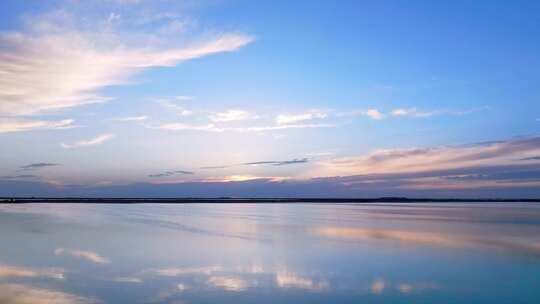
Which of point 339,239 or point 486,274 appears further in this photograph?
point 339,239

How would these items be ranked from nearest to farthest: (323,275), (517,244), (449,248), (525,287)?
1. (525,287)
2. (323,275)
3. (449,248)
4. (517,244)

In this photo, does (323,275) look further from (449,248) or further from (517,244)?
(517,244)

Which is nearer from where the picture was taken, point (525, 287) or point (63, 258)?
point (525, 287)

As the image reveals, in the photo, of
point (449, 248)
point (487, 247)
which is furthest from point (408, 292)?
point (487, 247)

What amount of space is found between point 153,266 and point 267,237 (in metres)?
9.64

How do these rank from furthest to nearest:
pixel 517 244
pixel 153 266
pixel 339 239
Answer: pixel 339 239 → pixel 517 244 → pixel 153 266

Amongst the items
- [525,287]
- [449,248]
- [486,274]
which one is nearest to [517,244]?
[449,248]

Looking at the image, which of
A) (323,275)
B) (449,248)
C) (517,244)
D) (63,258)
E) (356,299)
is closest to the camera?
(356,299)

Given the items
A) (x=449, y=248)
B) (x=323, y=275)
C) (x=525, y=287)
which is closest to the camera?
(x=525, y=287)

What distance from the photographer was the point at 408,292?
11.2m

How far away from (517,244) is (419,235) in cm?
498

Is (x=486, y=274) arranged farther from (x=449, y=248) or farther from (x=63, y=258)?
(x=63, y=258)

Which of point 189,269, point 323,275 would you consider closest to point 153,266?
point 189,269

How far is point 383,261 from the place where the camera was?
626 inches
